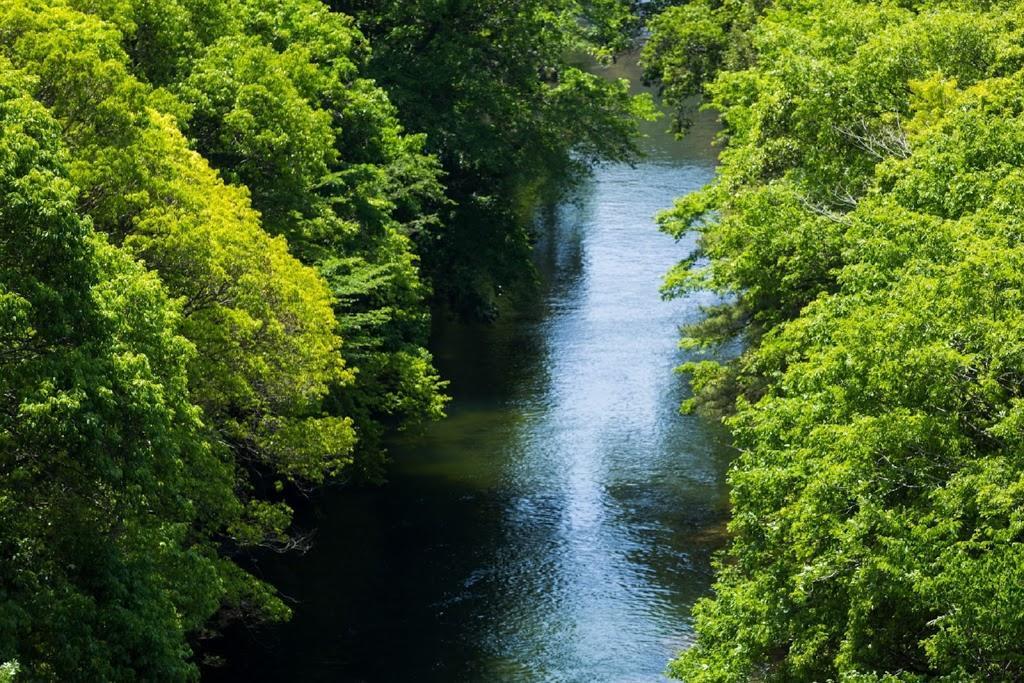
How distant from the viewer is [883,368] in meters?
23.5

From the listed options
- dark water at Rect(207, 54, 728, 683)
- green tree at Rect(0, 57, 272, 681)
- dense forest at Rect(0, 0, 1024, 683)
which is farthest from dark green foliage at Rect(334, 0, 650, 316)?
green tree at Rect(0, 57, 272, 681)

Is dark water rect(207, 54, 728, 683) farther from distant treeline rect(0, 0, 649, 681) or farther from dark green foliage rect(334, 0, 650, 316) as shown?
dark green foliage rect(334, 0, 650, 316)

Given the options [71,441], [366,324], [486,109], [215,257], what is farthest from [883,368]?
[486,109]

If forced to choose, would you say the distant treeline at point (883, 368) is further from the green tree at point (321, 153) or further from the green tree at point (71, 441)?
the green tree at point (71, 441)

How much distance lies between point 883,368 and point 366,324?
2091 centimetres

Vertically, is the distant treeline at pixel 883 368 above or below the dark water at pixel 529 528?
above

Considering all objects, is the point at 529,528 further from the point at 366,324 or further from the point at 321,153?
the point at 321,153

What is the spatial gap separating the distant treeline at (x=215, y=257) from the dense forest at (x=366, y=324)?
78mm

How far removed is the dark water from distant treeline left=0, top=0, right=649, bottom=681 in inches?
71.0

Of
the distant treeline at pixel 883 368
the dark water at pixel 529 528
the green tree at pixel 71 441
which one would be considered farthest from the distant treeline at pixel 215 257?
the distant treeline at pixel 883 368

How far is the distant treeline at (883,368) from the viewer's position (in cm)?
2166

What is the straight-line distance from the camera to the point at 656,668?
3422cm

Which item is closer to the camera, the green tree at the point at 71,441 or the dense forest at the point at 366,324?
the green tree at the point at 71,441

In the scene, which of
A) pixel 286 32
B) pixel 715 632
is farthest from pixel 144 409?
pixel 286 32
